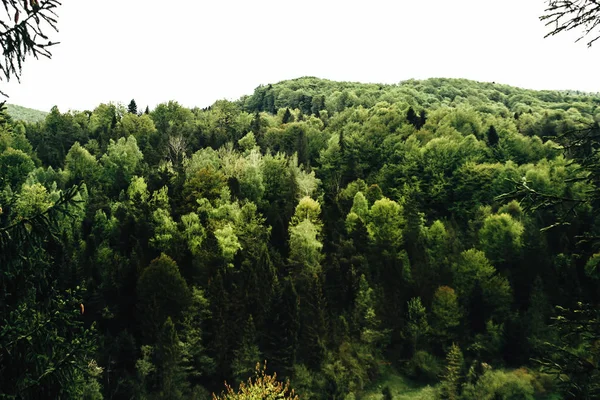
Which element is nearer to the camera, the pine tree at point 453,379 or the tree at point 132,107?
the pine tree at point 453,379

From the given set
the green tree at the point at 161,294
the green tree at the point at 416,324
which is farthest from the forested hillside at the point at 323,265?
the green tree at the point at 416,324

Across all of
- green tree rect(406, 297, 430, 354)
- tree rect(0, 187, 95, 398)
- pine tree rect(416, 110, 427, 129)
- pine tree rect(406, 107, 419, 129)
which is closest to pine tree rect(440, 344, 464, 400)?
green tree rect(406, 297, 430, 354)

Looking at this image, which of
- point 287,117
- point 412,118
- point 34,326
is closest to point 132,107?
point 287,117

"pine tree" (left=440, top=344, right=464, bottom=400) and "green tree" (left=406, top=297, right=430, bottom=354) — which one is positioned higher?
"green tree" (left=406, top=297, right=430, bottom=354)

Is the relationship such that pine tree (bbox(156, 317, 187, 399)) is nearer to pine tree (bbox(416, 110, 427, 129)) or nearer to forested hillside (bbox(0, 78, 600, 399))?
forested hillside (bbox(0, 78, 600, 399))

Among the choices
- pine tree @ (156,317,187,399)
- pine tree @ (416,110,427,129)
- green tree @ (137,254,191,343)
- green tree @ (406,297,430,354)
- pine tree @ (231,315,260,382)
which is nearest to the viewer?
pine tree @ (156,317,187,399)

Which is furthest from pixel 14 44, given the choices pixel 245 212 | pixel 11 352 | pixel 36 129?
pixel 36 129

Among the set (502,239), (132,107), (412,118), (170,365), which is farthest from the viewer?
(132,107)

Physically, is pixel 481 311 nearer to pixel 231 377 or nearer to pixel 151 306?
pixel 231 377

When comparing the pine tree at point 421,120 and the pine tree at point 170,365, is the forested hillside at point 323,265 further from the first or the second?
the pine tree at point 421,120

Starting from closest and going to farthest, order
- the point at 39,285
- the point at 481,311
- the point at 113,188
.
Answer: the point at 39,285 → the point at 481,311 → the point at 113,188

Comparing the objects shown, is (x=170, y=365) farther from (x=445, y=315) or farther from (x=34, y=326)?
(x=34, y=326)
